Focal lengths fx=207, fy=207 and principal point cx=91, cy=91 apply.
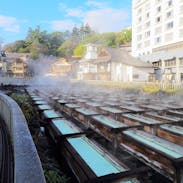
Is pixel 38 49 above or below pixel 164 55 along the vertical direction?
above

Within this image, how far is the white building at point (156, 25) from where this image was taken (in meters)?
28.5

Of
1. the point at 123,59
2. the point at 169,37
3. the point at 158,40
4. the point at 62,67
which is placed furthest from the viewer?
the point at 62,67

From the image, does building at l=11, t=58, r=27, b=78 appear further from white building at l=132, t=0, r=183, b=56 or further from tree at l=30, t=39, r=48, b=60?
white building at l=132, t=0, r=183, b=56

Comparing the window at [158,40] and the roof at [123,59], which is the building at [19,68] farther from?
the window at [158,40]

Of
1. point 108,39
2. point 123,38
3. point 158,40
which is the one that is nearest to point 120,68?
point 158,40

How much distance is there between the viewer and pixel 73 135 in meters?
2.89

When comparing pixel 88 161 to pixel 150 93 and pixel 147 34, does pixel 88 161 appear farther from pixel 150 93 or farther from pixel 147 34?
pixel 147 34

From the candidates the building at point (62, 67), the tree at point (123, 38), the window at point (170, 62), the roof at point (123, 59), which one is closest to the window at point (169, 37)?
the window at point (170, 62)

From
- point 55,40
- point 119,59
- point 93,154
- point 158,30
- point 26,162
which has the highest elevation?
point 55,40

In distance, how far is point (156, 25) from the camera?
33312 millimetres

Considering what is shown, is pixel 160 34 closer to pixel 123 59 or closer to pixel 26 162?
pixel 123 59

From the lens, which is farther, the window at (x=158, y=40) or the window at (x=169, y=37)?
the window at (x=158, y=40)

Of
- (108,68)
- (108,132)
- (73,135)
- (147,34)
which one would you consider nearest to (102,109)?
(108,132)

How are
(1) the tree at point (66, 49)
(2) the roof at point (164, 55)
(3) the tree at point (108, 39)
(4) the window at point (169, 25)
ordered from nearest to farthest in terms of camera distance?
(2) the roof at point (164, 55)
(4) the window at point (169, 25)
(3) the tree at point (108, 39)
(1) the tree at point (66, 49)
